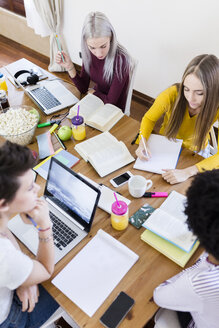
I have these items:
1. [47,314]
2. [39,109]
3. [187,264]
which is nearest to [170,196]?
[187,264]

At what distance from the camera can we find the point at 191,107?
1.60m

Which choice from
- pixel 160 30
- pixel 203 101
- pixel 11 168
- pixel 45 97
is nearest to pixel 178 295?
pixel 11 168

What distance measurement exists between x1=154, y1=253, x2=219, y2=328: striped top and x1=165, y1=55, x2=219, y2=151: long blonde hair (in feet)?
2.83

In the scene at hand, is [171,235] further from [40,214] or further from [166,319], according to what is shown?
[40,214]

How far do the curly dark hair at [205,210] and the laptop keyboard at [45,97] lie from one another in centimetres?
121

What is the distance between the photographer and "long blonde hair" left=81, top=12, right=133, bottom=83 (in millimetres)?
1709

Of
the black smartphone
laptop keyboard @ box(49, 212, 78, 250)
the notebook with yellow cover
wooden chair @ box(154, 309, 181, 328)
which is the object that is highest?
the notebook with yellow cover

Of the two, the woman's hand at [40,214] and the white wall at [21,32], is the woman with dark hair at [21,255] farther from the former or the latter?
the white wall at [21,32]

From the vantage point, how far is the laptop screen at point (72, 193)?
112cm

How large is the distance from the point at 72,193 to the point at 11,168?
35 cm

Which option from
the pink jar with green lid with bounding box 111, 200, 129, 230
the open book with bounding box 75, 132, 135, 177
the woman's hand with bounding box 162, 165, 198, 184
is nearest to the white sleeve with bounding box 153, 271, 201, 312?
the pink jar with green lid with bounding box 111, 200, 129, 230

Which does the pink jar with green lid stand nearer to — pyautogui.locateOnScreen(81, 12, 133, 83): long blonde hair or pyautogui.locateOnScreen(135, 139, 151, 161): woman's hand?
pyautogui.locateOnScreen(135, 139, 151, 161): woman's hand

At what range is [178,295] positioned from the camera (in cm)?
93

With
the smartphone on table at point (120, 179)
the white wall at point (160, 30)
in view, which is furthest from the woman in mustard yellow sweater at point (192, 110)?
the white wall at point (160, 30)
